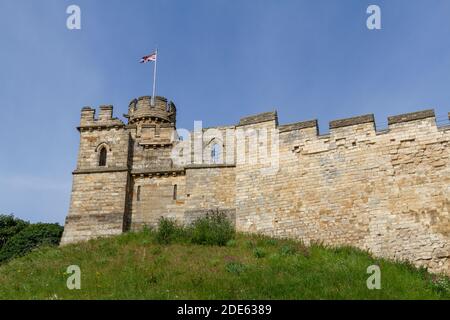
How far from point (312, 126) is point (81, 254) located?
8821 mm

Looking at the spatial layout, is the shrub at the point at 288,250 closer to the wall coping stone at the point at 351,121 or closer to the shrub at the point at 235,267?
the shrub at the point at 235,267

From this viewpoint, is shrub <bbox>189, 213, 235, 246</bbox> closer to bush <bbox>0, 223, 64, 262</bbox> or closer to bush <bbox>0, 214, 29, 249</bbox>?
bush <bbox>0, 223, 64, 262</bbox>

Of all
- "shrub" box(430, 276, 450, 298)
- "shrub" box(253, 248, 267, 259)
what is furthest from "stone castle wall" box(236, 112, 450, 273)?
"shrub" box(253, 248, 267, 259)

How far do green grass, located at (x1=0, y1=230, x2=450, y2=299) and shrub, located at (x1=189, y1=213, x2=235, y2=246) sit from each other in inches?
14.1

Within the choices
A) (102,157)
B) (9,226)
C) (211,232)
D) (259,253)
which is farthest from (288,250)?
(9,226)

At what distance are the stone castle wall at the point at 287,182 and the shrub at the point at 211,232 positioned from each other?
41.3 inches

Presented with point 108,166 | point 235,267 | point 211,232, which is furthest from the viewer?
point 108,166

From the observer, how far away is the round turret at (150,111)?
24641 millimetres

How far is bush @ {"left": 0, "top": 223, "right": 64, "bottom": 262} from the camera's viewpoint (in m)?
29.3

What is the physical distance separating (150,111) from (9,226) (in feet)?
45.0

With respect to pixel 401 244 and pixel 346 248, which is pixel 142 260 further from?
pixel 401 244

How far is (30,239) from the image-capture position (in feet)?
99.4

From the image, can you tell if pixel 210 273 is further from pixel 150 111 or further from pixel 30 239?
pixel 30 239
